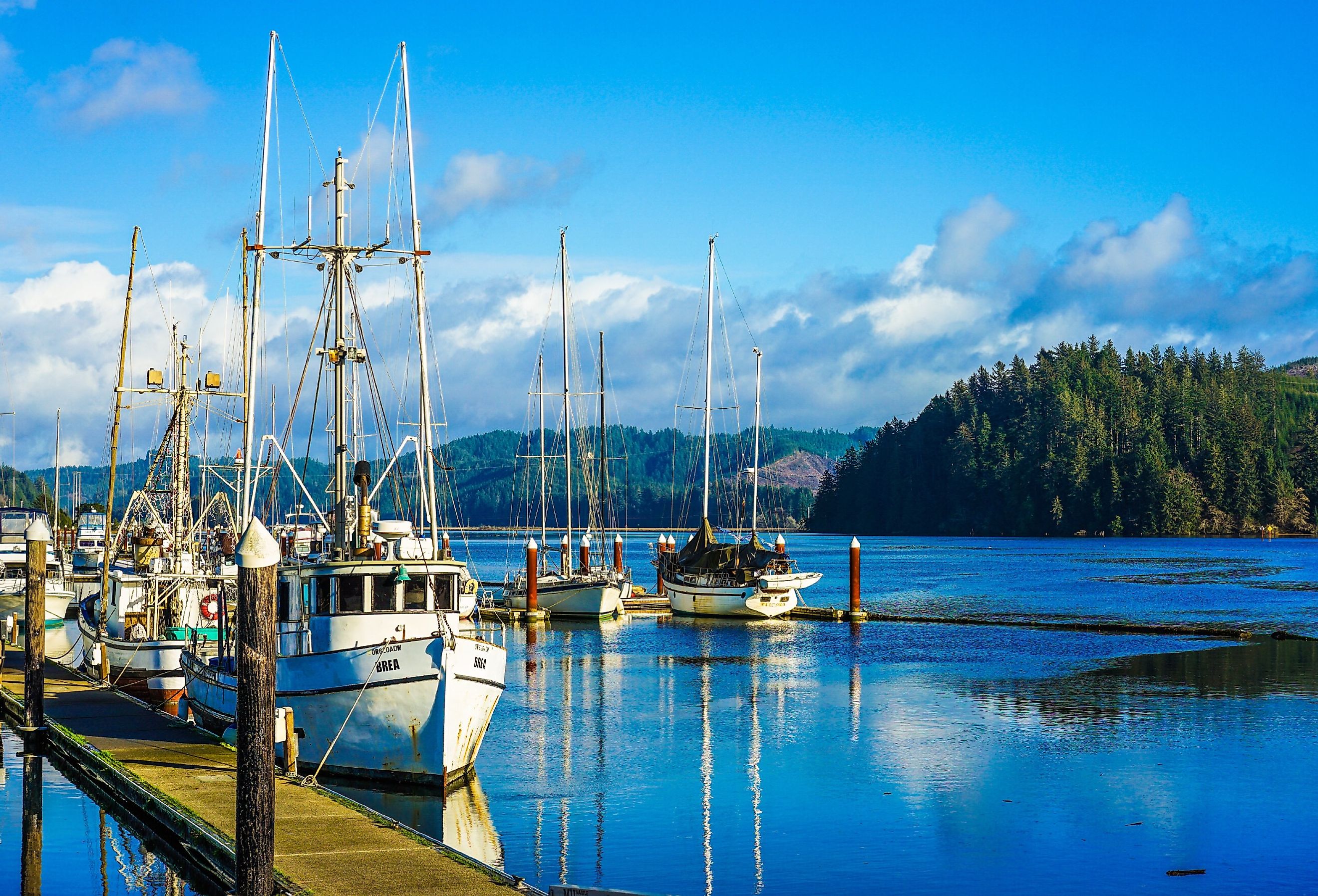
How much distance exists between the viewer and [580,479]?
279 ft

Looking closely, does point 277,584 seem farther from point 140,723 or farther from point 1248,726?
point 1248,726

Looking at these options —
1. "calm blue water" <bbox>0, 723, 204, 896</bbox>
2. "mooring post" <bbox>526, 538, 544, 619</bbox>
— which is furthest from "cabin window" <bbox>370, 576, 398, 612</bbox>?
"mooring post" <bbox>526, 538, 544, 619</bbox>

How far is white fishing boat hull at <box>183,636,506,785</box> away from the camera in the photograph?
24.8 m

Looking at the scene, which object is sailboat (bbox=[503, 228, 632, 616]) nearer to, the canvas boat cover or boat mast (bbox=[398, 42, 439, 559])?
the canvas boat cover

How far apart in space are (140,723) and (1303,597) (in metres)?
78.0

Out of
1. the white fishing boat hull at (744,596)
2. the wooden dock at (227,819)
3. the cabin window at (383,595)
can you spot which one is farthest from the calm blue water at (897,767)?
the white fishing boat hull at (744,596)

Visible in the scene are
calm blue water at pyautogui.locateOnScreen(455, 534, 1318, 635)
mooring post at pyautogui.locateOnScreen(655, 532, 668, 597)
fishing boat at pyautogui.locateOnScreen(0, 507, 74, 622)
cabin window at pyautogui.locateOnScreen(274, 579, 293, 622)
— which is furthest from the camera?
mooring post at pyautogui.locateOnScreen(655, 532, 668, 597)

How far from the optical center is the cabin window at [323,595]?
26234 mm

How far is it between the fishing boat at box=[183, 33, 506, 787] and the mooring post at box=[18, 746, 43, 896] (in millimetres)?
4243

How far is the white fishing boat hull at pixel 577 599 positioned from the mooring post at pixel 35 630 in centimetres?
3892

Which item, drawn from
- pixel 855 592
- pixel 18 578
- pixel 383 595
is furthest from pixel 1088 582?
pixel 383 595

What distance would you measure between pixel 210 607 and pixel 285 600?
1459 centimetres

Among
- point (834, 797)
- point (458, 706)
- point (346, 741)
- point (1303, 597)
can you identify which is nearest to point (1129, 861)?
point (834, 797)

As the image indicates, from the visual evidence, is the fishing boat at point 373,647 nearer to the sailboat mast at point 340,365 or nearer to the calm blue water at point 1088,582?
the sailboat mast at point 340,365
